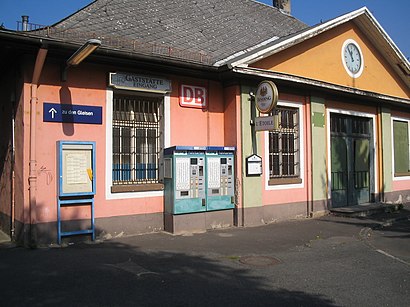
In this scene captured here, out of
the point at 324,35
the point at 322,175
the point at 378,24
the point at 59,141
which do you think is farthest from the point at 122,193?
the point at 378,24

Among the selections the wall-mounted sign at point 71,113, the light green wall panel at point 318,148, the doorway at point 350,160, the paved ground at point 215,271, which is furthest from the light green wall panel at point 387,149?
the wall-mounted sign at point 71,113

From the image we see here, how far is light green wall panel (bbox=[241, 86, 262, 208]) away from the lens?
10.5 meters

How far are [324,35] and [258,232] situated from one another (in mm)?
6898

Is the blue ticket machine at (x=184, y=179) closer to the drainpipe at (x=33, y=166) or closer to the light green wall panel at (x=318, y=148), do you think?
the drainpipe at (x=33, y=166)

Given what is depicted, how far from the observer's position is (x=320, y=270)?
6.41 m

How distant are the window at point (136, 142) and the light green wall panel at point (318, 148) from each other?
5.09 m

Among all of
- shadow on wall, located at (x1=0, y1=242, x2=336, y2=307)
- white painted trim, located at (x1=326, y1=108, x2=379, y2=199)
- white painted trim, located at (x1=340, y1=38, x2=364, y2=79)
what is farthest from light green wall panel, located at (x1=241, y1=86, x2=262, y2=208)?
white painted trim, located at (x1=340, y1=38, x2=364, y2=79)

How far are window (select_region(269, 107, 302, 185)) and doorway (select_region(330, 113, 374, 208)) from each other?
1.79 metres

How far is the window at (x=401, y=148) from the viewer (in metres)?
16.3

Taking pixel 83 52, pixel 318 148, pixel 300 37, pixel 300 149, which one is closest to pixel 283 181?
pixel 300 149

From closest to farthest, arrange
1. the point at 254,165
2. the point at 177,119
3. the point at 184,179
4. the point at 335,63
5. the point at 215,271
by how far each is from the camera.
Answer: the point at 215,271 → the point at 184,179 → the point at 177,119 → the point at 254,165 → the point at 335,63

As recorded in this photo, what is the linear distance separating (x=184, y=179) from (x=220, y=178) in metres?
1.07

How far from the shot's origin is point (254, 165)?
34.7 feet

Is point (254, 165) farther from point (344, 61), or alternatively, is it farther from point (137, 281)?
point (344, 61)
